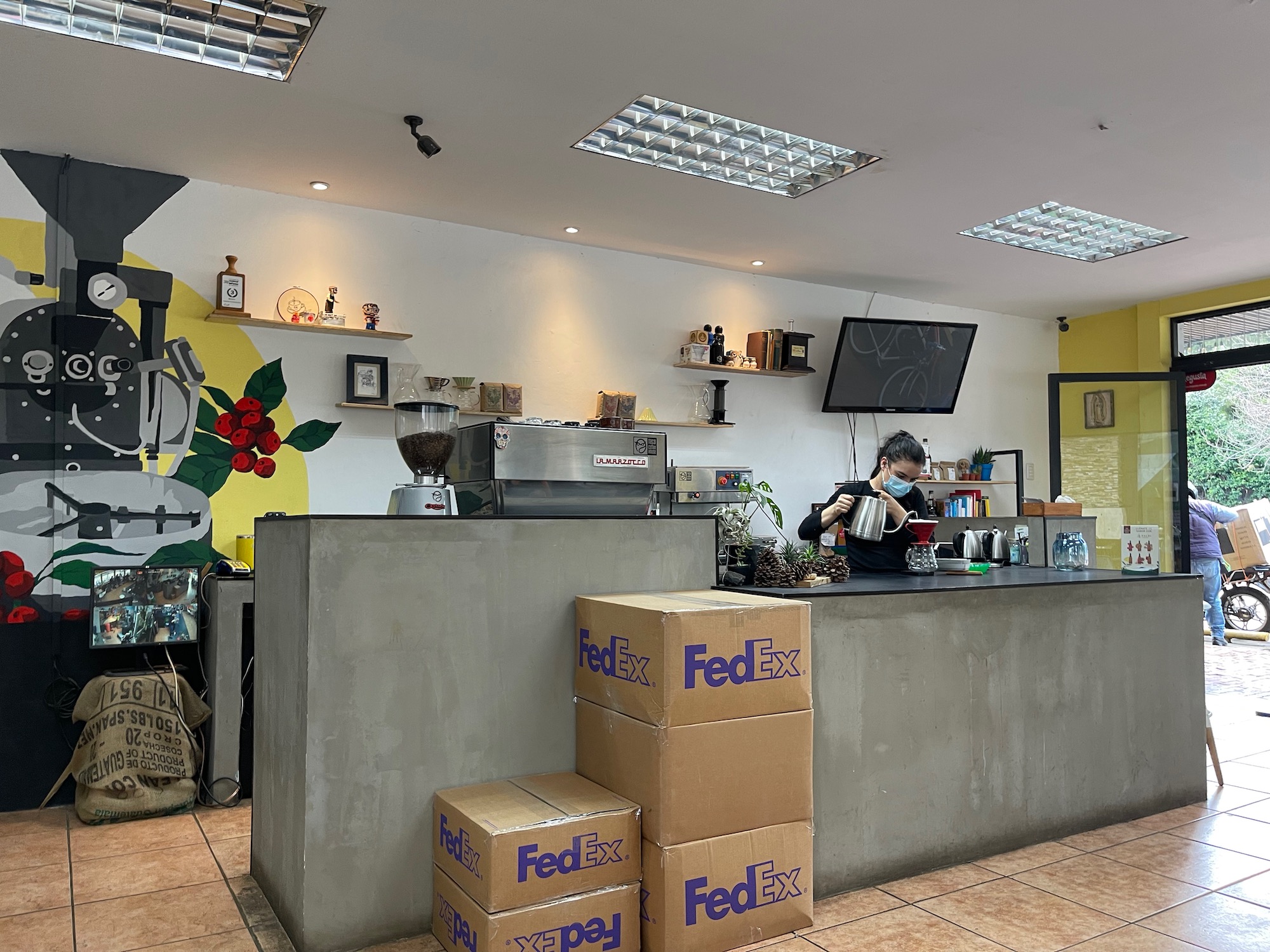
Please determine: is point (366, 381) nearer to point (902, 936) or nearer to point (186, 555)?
point (186, 555)

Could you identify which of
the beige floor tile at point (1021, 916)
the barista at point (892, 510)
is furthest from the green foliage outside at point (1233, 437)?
the beige floor tile at point (1021, 916)

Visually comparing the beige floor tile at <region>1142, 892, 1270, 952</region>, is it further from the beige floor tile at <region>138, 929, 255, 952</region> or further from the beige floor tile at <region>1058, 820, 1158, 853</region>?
the beige floor tile at <region>138, 929, 255, 952</region>

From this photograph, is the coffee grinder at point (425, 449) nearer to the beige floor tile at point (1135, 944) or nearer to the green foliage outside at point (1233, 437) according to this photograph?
the beige floor tile at point (1135, 944)

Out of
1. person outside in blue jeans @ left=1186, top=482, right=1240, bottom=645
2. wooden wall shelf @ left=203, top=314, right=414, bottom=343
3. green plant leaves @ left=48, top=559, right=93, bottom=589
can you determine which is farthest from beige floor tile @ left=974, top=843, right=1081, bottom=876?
person outside in blue jeans @ left=1186, top=482, right=1240, bottom=645

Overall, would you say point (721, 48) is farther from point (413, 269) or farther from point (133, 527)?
point (133, 527)

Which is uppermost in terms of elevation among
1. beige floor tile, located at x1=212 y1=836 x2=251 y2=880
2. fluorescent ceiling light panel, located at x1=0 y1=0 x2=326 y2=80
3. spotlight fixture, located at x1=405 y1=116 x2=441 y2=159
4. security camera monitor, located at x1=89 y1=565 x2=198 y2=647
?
fluorescent ceiling light panel, located at x1=0 y1=0 x2=326 y2=80

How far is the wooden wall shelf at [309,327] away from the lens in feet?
14.2

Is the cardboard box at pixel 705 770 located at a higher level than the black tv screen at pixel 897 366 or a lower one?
lower

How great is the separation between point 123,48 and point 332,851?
2.78 meters

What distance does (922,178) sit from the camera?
4434mm

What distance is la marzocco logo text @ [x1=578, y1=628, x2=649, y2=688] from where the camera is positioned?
229 cm

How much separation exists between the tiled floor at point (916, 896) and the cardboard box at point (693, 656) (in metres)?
0.61

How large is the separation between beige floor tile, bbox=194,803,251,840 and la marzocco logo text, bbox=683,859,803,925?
188 centimetres

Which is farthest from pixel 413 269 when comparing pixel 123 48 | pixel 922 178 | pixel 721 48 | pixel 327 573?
pixel 327 573
